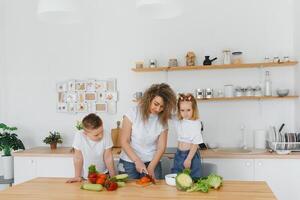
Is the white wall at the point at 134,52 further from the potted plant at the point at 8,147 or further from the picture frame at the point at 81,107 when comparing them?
the potted plant at the point at 8,147

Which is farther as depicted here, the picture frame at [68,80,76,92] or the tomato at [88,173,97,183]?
the picture frame at [68,80,76,92]

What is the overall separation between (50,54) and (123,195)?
273cm

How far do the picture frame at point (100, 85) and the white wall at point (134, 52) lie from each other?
81 millimetres

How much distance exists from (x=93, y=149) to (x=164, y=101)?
25.9 inches

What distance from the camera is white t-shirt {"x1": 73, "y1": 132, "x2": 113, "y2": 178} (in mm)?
2582

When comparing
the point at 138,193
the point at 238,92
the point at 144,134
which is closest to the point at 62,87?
the point at 144,134

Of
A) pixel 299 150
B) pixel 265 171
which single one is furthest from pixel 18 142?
pixel 299 150

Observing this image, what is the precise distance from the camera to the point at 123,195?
6.29ft

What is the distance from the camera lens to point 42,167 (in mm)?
3652

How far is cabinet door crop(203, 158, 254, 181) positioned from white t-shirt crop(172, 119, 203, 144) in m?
0.64

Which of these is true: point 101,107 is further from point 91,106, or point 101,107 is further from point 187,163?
point 187,163

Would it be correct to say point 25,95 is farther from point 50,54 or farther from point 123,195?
point 123,195

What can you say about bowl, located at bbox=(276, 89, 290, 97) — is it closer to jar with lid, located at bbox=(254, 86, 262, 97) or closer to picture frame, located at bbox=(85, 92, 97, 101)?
jar with lid, located at bbox=(254, 86, 262, 97)

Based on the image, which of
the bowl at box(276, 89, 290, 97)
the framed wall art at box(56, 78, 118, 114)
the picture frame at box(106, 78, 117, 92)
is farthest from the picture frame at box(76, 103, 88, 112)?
the bowl at box(276, 89, 290, 97)
